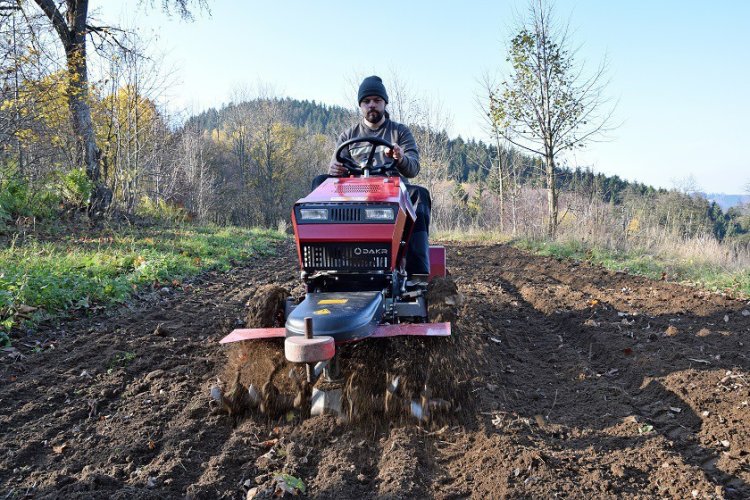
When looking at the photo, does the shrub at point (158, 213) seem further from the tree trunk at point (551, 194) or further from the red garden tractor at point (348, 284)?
the red garden tractor at point (348, 284)

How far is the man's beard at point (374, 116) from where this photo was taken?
5699 millimetres

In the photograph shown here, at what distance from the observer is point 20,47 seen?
415 inches

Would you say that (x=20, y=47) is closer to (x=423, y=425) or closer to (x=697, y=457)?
(x=423, y=425)

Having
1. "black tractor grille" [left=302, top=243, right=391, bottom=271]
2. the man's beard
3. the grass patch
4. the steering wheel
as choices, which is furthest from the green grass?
the grass patch

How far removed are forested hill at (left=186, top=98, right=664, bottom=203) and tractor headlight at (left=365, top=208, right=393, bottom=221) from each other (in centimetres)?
1297

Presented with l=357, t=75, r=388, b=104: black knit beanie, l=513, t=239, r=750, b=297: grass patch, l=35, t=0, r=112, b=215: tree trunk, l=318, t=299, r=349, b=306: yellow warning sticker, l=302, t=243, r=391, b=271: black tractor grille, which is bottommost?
l=513, t=239, r=750, b=297: grass patch

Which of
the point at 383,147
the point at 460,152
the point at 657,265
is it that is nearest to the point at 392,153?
the point at 383,147

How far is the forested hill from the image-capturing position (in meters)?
16.9

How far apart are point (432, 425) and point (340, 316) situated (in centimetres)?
88

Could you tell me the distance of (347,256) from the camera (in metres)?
4.17

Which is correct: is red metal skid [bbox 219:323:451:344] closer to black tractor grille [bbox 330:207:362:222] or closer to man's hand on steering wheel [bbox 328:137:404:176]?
black tractor grille [bbox 330:207:362:222]

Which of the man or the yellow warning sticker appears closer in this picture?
the yellow warning sticker

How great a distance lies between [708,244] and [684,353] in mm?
8410

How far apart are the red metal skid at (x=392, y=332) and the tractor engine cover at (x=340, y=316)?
0.08 m
